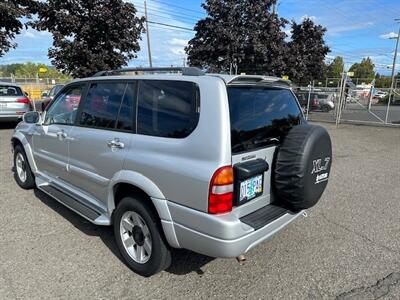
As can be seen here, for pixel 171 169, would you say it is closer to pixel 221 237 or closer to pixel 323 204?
pixel 221 237

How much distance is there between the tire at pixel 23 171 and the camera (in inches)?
206

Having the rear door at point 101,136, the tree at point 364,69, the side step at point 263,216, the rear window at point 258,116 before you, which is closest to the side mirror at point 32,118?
the rear door at point 101,136

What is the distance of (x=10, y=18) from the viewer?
11539 millimetres

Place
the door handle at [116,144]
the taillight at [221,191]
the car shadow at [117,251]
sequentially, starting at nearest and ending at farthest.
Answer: the taillight at [221,191] → the door handle at [116,144] → the car shadow at [117,251]

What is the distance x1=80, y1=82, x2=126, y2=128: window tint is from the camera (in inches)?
134

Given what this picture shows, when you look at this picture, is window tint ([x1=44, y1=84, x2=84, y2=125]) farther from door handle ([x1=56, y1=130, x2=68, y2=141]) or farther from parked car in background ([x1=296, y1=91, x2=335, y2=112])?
parked car in background ([x1=296, y1=91, x2=335, y2=112])

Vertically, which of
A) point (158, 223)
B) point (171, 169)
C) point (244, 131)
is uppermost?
point (244, 131)

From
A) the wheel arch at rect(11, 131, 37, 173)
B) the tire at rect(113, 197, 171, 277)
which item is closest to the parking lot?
the tire at rect(113, 197, 171, 277)

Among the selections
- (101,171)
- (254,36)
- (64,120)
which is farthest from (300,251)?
(254,36)

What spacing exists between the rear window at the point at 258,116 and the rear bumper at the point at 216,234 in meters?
0.55

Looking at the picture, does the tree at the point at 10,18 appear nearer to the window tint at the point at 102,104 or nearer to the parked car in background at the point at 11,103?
the parked car in background at the point at 11,103

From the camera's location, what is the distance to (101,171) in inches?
135

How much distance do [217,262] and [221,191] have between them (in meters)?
1.17

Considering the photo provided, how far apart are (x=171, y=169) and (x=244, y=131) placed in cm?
67
